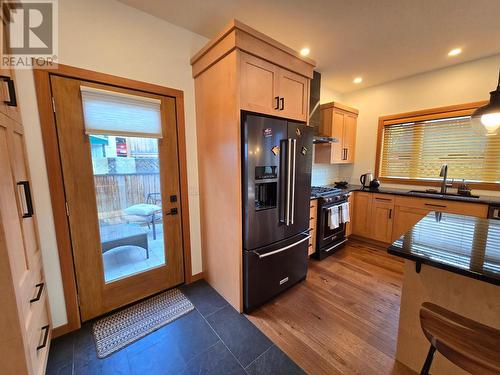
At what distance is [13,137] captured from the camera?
1.23 m

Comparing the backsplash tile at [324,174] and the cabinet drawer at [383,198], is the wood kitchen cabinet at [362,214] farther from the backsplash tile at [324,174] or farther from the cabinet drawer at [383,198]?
the backsplash tile at [324,174]

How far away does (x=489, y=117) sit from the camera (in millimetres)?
1516

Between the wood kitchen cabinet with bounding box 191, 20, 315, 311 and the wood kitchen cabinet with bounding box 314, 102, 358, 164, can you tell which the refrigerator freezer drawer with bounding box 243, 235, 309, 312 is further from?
the wood kitchen cabinet with bounding box 314, 102, 358, 164

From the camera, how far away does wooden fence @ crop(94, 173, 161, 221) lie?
1.85m

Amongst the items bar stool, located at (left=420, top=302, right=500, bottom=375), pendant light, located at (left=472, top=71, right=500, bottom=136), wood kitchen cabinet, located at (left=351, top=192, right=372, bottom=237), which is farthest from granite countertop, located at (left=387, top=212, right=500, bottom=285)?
wood kitchen cabinet, located at (left=351, top=192, right=372, bottom=237)

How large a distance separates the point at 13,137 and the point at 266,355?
227 centimetres

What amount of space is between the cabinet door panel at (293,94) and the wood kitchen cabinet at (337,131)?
1.37 meters

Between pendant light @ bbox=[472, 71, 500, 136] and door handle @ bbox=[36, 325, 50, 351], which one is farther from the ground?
pendant light @ bbox=[472, 71, 500, 136]

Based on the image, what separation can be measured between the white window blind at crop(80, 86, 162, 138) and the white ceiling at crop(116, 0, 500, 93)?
839 millimetres

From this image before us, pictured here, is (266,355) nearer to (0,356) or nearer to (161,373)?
(161,373)

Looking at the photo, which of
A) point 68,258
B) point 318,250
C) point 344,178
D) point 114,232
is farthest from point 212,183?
point 344,178

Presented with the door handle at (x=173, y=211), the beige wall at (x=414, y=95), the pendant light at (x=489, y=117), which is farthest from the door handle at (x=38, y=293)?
the beige wall at (x=414, y=95)

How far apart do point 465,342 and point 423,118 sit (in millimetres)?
3547

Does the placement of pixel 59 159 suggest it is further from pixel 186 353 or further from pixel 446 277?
pixel 446 277
